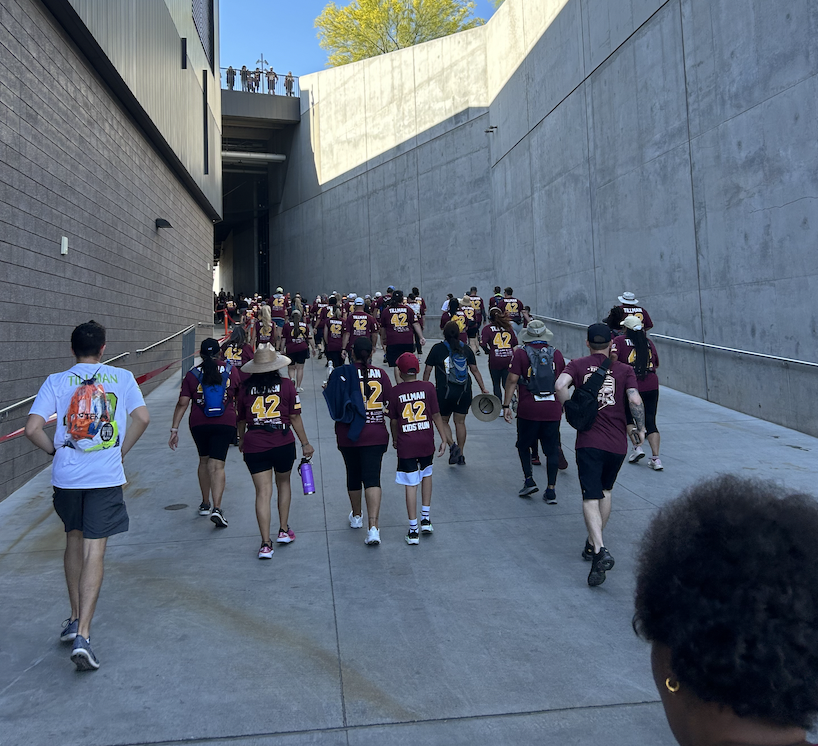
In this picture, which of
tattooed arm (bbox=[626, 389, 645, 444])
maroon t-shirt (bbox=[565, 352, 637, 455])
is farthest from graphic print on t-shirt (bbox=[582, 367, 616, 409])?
tattooed arm (bbox=[626, 389, 645, 444])

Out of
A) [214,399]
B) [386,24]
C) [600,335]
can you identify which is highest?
[386,24]

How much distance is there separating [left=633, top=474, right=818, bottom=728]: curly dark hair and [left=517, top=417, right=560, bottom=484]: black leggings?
585 cm

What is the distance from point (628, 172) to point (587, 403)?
920 centimetres

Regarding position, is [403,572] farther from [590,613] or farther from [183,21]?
[183,21]

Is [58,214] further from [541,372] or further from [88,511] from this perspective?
[541,372]

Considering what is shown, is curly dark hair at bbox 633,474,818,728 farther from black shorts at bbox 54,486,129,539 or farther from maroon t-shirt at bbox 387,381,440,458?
maroon t-shirt at bbox 387,381,440,458

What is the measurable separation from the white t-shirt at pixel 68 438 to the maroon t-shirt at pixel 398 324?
7619 millimetres

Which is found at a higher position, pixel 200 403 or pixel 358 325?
pixel 358 325

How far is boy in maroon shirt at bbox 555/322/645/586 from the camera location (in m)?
5.02

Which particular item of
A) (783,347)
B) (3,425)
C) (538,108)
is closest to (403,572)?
(3,425)

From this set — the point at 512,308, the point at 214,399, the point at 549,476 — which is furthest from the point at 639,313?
the point at 512,308

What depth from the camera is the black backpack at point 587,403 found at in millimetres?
5043

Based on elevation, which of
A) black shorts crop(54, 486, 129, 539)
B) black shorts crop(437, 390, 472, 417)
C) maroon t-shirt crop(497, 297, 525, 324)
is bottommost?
Answer: black shorts crop(54, 486, 129, 539)

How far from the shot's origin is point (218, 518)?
6.27 metres
